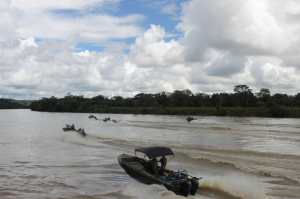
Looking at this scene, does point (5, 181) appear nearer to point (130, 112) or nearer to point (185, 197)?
point (185, 197)

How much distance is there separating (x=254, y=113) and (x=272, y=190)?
158 ft

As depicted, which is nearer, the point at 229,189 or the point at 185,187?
the point at 185,187

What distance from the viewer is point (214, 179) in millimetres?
11523

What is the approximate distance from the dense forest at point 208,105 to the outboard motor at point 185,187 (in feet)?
162

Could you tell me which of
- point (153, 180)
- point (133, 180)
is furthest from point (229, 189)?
point (133, 180)

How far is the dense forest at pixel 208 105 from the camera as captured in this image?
185 ft

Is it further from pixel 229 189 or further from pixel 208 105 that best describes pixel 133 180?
pixel 208 105

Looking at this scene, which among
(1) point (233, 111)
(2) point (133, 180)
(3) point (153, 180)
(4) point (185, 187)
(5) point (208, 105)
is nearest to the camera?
(4) point (185, 187)

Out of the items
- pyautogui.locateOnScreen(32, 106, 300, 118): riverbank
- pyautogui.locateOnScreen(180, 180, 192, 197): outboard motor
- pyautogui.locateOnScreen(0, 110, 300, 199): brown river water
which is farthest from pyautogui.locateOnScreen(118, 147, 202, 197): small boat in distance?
pyautogui.locateOnScreen(32, 106, 300, 118): riverbank

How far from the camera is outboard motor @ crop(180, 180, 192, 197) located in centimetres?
979

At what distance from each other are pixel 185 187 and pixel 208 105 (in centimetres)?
8009

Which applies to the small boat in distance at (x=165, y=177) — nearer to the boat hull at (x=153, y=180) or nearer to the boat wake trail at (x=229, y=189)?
the boat hull at (x=153, y=180)

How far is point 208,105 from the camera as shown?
287 ft

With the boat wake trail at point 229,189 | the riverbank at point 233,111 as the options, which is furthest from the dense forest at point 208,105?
the boat wake trail at point 229,189
